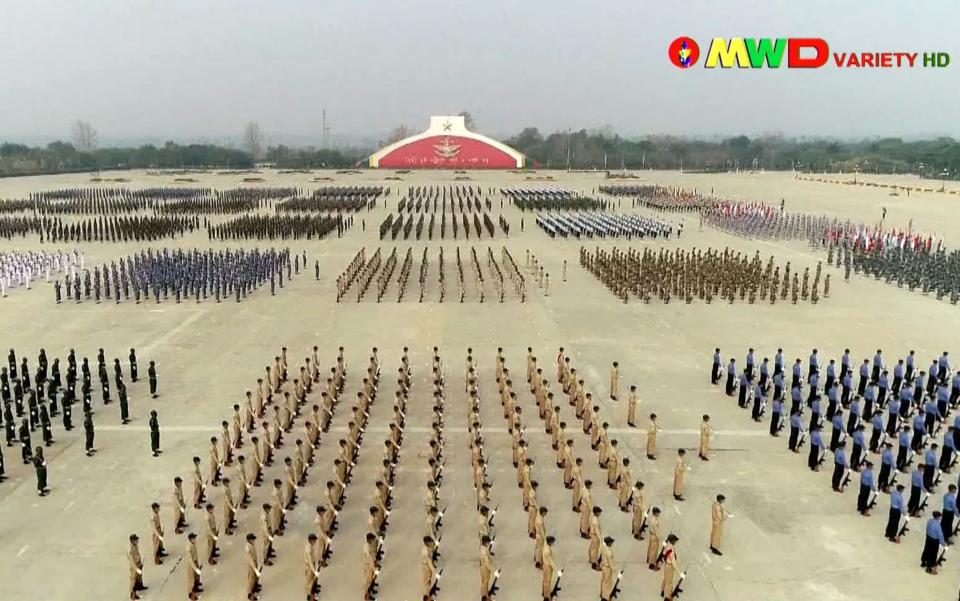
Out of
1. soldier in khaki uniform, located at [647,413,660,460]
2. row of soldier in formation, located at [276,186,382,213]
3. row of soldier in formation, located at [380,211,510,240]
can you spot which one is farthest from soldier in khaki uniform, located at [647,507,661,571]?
row of soldier in formation, located at [276,186,382,213]

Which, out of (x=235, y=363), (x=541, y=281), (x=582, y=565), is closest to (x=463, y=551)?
(x=582, y=565)

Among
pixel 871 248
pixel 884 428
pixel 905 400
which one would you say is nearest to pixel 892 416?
pixel 884 428

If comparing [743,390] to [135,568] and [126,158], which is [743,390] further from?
[126,158]

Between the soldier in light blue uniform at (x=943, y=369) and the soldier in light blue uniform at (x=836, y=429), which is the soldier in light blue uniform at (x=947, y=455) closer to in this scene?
the soldier in light blue uniform at (x=836, y=429)

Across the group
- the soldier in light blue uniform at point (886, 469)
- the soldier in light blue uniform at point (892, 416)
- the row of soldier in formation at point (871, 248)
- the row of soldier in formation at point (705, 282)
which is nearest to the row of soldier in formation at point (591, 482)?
the soldier in light blue uniform at point (886, 469)

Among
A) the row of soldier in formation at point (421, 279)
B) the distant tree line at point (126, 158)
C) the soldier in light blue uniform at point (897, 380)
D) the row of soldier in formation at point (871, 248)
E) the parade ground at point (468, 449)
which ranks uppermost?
the distant tree line at point (126, 158)

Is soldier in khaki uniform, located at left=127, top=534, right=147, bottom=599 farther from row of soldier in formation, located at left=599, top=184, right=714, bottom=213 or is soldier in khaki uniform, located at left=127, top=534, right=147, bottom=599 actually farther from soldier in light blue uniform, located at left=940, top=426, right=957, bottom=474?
row of soldier in formation, located at left=599, top=184, right=714, bottom=213
